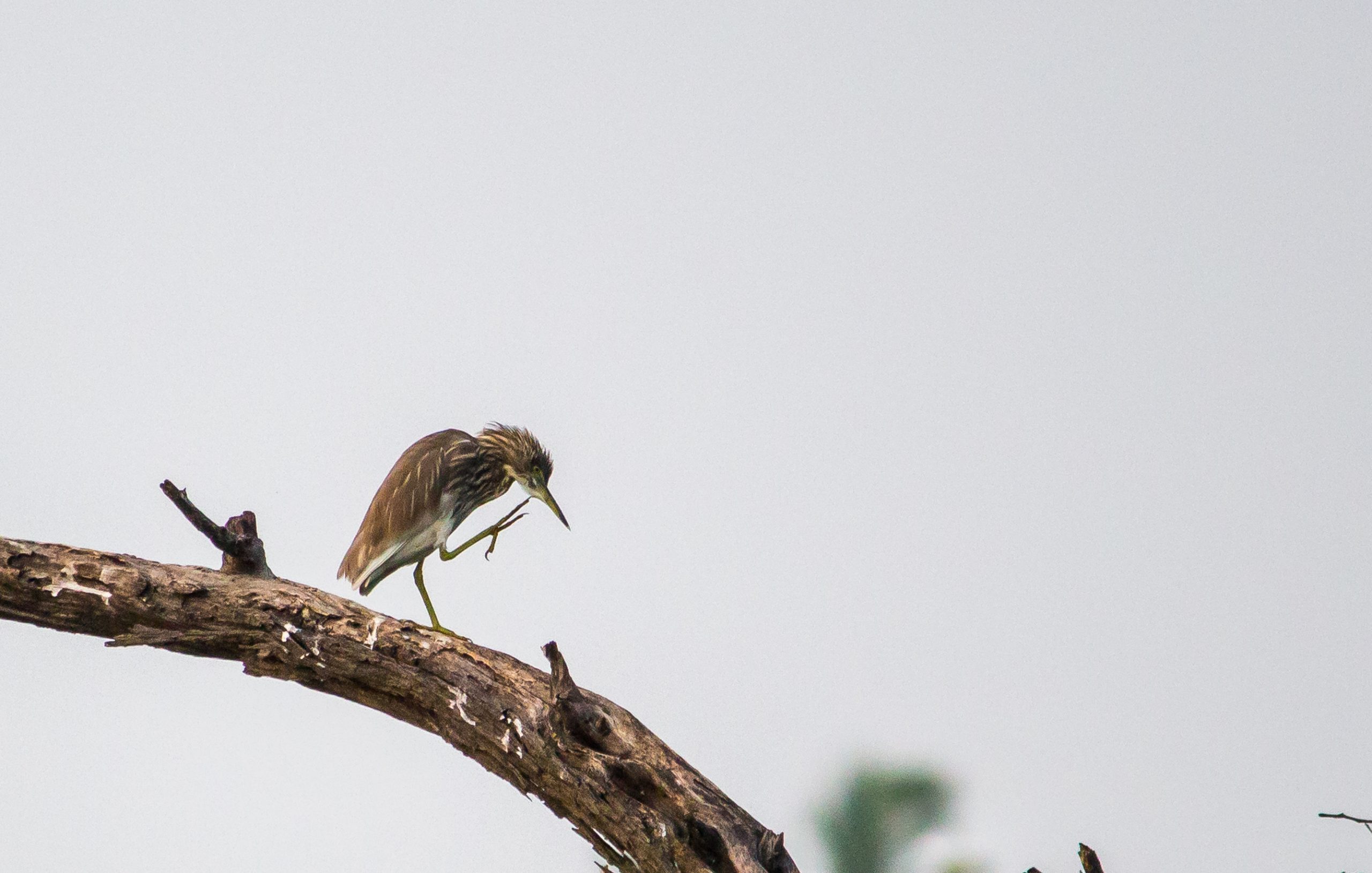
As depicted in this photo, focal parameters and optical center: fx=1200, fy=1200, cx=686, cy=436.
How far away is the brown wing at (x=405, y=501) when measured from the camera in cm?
486

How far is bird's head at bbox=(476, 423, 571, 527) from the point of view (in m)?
5.56

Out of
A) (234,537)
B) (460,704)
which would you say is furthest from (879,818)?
(234,537)

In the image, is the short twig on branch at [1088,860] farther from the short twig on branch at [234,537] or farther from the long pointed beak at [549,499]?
the long pointed beak at [549,499]

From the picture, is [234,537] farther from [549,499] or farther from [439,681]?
[549,499]

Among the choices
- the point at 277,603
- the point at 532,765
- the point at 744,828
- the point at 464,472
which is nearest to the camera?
the point at 744,828

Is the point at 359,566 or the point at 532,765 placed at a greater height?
the point at 359,566

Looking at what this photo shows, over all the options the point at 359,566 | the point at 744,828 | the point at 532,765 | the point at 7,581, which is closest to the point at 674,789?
the point at 744,828

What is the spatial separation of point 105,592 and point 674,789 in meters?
1.79

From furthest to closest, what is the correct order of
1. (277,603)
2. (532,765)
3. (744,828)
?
(277,603)
(532,765)
(744,828)

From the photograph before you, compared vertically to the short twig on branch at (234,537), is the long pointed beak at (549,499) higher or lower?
higher

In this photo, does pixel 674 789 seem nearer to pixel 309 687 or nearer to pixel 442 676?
pixel 442 676

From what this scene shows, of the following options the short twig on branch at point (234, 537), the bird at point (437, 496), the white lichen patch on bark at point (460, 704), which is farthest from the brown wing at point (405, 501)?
the white lichen patch on bark at point (460, 704)

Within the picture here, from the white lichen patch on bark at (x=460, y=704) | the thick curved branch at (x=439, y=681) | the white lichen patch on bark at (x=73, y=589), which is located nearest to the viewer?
the thick curved branch at (x=439, y=681)

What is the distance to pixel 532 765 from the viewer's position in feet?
9.92
